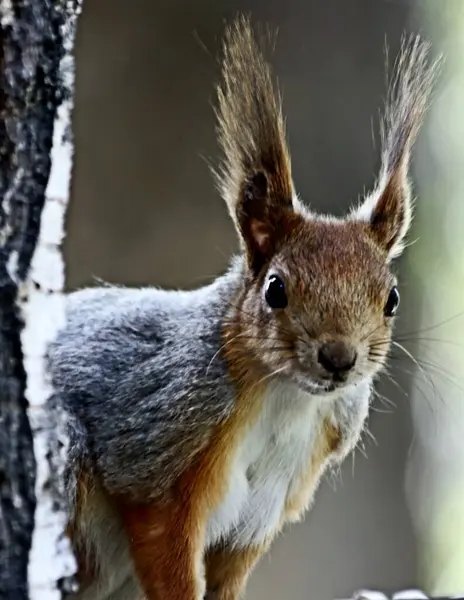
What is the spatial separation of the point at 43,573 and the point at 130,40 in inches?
20.6

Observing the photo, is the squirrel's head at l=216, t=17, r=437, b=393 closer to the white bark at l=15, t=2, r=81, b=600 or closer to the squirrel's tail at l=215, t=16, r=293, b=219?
the squirrel's tail at l=215, t=16, r=293, b=219

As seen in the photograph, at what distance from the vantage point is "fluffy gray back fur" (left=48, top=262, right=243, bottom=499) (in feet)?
2.39

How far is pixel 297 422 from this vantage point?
0.77 m

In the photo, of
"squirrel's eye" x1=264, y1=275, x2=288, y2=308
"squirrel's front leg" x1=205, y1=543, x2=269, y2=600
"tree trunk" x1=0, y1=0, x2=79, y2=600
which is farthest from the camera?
"squirrel's front leg" x1=205, y1=543, x2=269, y2=600

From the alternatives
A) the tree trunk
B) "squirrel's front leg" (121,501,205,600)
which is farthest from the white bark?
"squirrel's front leg" (121,501,205,600)

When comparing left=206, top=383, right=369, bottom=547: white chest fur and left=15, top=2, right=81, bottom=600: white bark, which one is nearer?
left=15, top=2, right=81, bottom=600: white bark

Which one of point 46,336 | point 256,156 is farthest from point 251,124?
point 46,336

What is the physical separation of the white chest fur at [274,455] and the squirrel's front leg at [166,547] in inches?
1.5

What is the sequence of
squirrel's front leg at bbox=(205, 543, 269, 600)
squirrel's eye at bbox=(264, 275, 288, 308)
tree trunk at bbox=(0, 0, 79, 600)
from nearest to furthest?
1. tree trunk at bbox=(0, 0, 79, 600)
2. squirrel's eye at bbox=(264, 275, 288, 308)
3. squirrel's front leg at bbox=(205, 543, 269, 600)

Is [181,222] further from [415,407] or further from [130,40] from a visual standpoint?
[415,407]

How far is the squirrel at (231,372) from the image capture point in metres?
0.70

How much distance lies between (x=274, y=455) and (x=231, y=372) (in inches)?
3.7

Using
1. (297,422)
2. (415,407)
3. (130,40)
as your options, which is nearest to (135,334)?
(297,422)

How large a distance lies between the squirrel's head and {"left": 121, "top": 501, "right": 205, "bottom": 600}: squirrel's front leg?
14 cm
